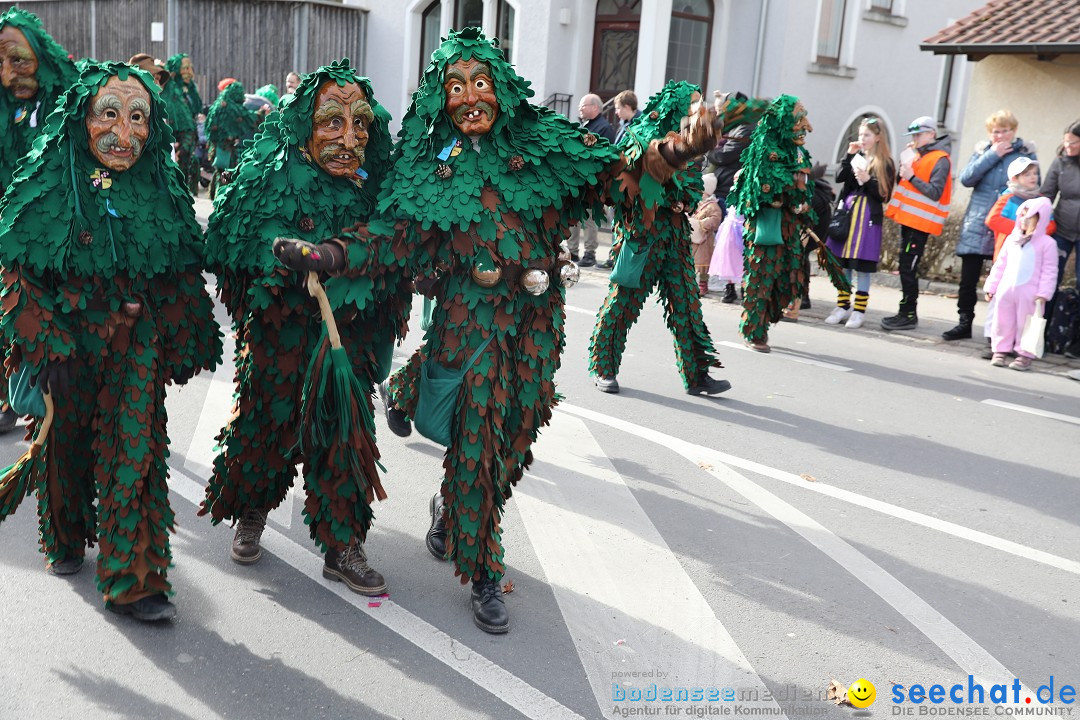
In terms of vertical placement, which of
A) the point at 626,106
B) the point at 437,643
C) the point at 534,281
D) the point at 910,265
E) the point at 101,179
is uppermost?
the point at 626,106

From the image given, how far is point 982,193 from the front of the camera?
965 cm

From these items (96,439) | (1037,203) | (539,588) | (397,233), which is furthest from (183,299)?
(1037,203)

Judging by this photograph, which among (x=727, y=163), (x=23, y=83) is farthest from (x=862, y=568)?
(x=727, y=163)

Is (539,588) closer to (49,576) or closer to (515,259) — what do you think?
(515,259)

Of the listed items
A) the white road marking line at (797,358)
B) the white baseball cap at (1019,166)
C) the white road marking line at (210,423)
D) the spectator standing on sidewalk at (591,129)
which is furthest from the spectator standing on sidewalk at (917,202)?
the white road marking line at (210,423)

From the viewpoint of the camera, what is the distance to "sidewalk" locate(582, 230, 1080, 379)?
29.9 feet

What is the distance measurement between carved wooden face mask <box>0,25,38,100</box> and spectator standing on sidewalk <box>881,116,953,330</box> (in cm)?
780

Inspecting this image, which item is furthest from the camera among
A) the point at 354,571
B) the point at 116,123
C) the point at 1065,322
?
the point at 1065,322

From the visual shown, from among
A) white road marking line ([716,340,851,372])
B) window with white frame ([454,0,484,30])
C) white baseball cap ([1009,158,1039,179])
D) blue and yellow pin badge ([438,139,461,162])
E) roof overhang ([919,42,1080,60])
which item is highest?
window with white frame ([454,0,484,30])

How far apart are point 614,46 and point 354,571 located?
15.4 m

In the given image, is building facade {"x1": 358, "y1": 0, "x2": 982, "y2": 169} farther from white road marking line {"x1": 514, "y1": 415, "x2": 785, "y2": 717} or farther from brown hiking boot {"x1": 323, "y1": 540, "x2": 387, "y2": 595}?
brown hiking boot {"x1": 323, "y1": 540, "x2": 387, "y2": 595}

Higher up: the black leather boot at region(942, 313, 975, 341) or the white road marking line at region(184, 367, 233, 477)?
the black leather boot at region(942, 313, 975, 341)

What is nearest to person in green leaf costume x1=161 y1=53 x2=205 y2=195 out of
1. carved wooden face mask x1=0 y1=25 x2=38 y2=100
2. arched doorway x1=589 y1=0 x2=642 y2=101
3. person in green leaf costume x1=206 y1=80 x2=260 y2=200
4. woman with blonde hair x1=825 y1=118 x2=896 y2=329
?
person in green leaf costume x1=206 y1=80 x2=260 y2=200

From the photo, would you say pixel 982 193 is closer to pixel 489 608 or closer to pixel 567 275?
pixel 567 275
